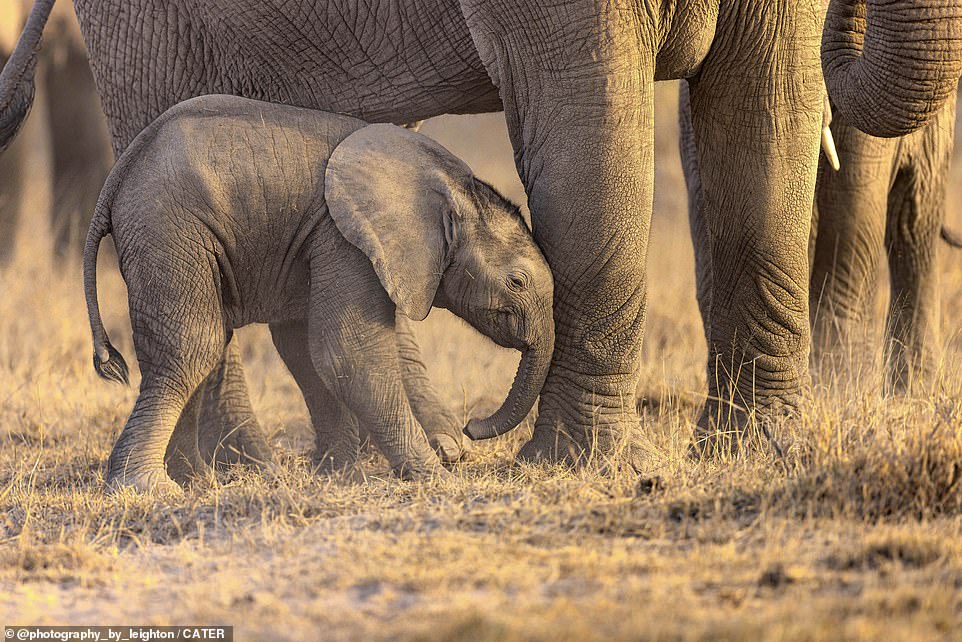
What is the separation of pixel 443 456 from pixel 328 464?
404 millimetres

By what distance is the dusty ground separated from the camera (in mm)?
2939

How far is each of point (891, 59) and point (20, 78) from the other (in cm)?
320

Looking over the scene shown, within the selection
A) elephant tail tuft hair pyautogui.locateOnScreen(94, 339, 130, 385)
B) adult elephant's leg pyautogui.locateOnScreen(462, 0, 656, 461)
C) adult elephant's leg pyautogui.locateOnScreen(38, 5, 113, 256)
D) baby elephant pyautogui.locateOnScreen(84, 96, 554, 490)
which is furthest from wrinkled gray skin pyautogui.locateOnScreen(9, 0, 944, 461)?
adult elephant's leg pyautogui.locateOnScreen(38, 5, 113, 256)

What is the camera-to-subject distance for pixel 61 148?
1000 centimetres

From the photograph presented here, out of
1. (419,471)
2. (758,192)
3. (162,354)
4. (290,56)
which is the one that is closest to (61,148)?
(290,56)

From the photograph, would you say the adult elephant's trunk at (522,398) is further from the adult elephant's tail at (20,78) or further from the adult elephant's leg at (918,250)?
the adult elephant's tail at (20,78)

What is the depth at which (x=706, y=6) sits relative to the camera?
436 centimetres

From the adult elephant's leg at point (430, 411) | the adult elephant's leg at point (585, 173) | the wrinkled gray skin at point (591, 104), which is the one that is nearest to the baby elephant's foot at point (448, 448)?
the adult elephant's leg at point (430, 411)

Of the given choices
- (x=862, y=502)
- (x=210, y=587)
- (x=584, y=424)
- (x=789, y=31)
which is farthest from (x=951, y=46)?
(x=210, y=587)

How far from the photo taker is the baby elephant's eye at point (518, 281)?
4.41 m

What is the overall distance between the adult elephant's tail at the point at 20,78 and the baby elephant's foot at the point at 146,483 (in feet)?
5.47

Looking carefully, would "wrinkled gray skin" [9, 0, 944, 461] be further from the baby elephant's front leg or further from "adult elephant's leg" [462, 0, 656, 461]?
the baby elephant's front leg

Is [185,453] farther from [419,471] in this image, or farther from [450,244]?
[450,244]

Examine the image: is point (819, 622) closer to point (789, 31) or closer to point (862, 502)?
point (862, 502)
